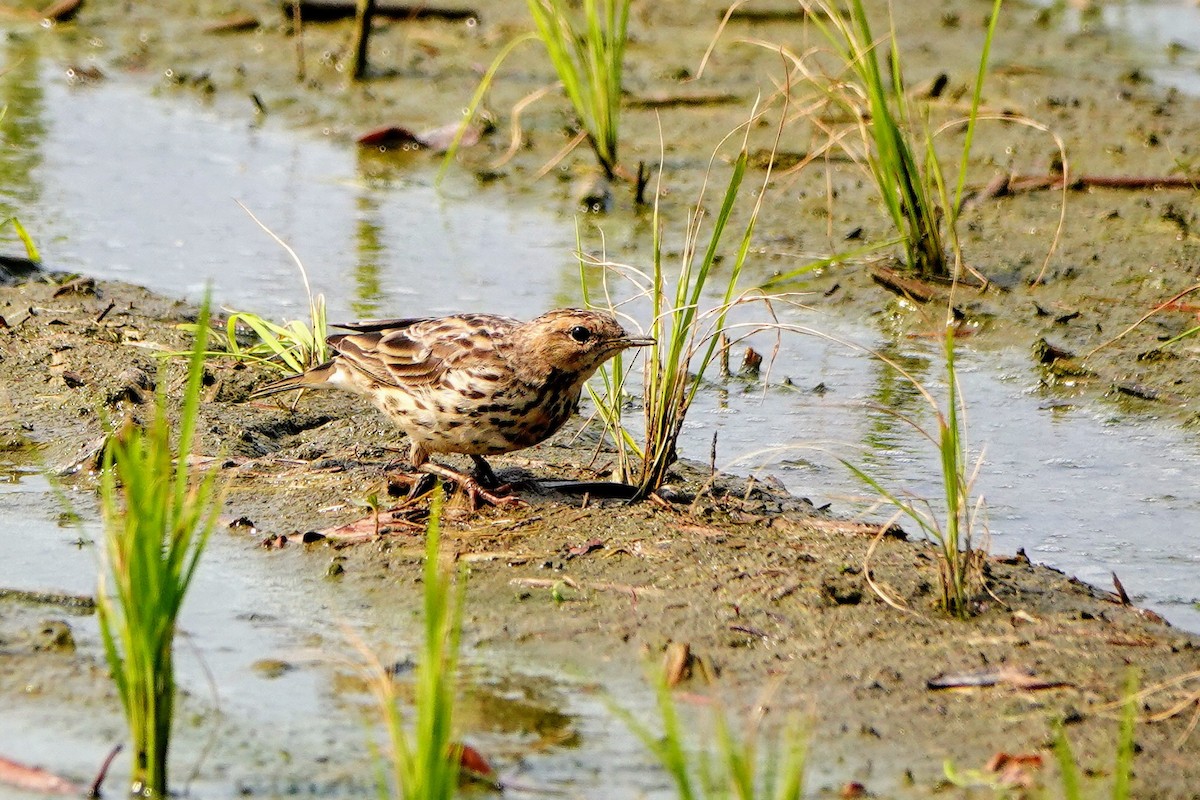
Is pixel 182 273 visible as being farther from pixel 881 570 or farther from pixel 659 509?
pixel 881 570

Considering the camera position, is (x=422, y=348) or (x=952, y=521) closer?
(x=952, y=521)

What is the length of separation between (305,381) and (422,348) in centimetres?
82

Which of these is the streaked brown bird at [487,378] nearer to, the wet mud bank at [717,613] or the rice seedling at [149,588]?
the wet mud bank at [717,613]

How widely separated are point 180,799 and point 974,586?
267cm

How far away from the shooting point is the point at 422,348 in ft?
21.6

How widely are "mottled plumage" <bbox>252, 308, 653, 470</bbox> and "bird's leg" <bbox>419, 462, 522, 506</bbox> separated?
0.12 m

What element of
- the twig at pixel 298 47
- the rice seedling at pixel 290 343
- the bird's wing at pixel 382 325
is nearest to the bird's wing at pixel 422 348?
the bird's wing at pixel 382 325

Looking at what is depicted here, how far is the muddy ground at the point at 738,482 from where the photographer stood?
16.0 ft

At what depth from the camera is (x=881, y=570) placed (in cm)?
559

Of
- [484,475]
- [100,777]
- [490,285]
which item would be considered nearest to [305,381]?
[484,475]

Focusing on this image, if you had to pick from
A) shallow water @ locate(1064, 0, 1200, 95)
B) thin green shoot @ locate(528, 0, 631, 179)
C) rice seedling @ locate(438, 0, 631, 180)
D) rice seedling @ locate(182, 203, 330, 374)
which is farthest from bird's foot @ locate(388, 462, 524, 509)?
shallow water @ locate(1064, 0, 1200, 95)

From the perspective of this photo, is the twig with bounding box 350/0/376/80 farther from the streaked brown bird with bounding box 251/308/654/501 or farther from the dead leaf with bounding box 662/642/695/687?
the dead leaf with bounding box 662/642/695/687

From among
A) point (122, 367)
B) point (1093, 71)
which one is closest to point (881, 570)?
point (122, 367)

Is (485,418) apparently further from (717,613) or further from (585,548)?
(717,613)
